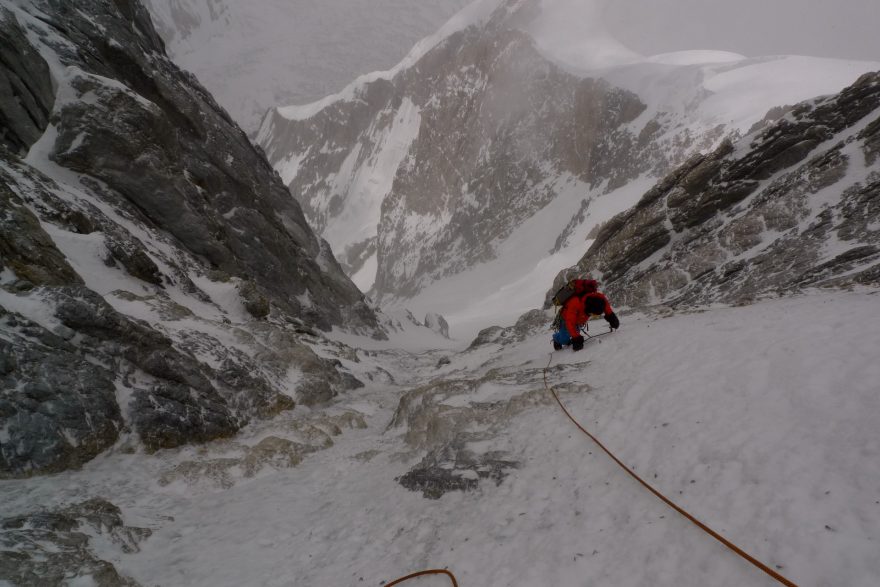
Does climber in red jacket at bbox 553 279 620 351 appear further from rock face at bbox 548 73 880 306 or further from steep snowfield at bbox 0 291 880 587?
rock face at bbox 548 73 880 306

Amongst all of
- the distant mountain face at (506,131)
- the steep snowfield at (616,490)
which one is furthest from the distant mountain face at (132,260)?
the distant mountain face at (506,131)

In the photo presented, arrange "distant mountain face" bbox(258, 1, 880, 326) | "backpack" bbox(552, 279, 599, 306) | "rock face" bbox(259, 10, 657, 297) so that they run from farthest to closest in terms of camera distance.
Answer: "rock face" bbox(259, 10, 657, 297), "distant mountain face" bbox(258, 1, 880, 326), "backpack" bbox(552, 279, 599, 306)

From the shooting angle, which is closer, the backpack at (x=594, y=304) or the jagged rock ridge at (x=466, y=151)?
the backpack at (x=594, y=304)

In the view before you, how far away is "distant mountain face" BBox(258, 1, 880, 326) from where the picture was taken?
63.6 m

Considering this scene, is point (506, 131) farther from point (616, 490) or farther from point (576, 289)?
point (616, 490)

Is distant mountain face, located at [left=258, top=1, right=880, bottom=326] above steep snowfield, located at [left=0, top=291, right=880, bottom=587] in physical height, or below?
above

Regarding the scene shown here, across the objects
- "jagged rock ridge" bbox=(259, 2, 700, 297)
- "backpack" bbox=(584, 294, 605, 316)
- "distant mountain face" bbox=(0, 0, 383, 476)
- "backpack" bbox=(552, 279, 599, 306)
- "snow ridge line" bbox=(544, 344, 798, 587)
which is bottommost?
"snow ridge line" bbox=(544, 344, 798, 587)

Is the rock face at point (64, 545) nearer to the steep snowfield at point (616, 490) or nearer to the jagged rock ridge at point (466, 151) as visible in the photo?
the steep snowfield at point (616, 490)

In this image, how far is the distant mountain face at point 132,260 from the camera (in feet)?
27.1

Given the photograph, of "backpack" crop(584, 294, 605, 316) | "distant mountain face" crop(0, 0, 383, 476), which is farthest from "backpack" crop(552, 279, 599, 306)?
"distant mountain face" crop(0, 0, 383, 476)

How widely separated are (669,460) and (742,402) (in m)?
1.33

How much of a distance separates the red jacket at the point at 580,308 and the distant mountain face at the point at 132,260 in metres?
8.22

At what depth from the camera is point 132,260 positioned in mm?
15719

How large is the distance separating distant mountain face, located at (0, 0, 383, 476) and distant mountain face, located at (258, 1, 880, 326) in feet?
152
